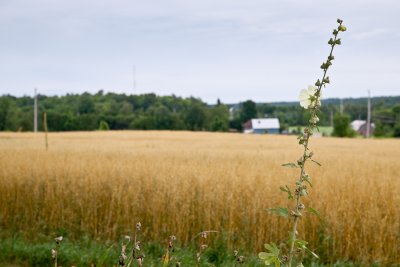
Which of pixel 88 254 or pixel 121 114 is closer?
pixel 88 254

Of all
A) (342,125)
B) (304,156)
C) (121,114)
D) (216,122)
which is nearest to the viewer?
(304,156)

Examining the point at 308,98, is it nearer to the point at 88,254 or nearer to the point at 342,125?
the point at 88,254

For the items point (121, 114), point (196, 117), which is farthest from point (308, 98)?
point (196, 117)

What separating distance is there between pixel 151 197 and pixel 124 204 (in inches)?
18.8

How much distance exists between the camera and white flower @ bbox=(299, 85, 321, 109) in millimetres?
1508

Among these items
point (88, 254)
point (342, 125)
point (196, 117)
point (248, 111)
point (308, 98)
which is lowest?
point (88, 254)

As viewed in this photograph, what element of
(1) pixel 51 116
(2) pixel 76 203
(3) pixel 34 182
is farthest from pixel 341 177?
(1) pixel 51 116

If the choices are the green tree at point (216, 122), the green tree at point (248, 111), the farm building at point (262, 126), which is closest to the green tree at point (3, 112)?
the green tree at point (216, 122)

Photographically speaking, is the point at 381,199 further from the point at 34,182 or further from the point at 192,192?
the point at 34,182

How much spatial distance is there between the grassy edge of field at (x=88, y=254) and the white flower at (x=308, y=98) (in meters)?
5.12

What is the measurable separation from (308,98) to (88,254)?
233 inches

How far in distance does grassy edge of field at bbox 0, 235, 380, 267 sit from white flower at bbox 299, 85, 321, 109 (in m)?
5.12

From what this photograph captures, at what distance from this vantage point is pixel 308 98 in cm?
154

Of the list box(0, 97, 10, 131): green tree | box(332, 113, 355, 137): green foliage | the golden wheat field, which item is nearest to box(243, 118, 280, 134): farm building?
box(332, 113, 355, 137): green foliage
